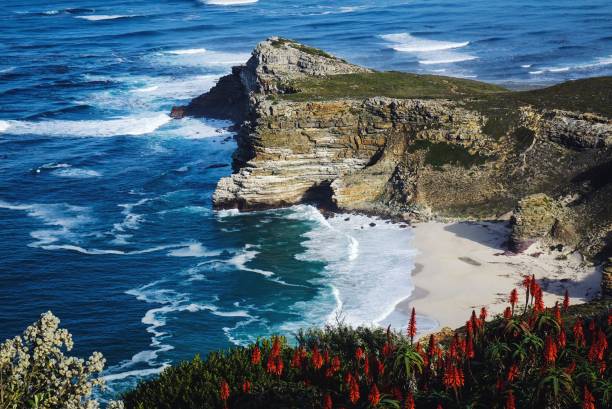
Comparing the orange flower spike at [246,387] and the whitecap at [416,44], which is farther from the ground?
the whitecap at [416,44]

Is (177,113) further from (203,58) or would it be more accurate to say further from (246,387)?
(246,387)

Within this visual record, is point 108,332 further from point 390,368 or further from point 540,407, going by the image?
point 540,407

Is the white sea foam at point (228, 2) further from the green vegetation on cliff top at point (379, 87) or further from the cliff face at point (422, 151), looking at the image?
the cliff face at point (422, 151)

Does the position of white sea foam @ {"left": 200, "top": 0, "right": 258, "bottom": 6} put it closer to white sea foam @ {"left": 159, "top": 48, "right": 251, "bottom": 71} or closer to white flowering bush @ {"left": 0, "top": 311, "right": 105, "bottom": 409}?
white sea foam @ {"left": 159, "top": 48, "right": 251, "bottom": 71}

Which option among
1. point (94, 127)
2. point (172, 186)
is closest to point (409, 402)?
point (172, 186)

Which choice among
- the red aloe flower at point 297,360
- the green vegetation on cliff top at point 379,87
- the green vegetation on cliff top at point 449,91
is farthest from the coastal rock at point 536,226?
the red aloe flower at point 297,360

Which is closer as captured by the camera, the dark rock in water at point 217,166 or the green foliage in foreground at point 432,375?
the green foliage in foreground at point 432,375

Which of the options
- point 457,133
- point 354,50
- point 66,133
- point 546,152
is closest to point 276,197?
point 457,133
